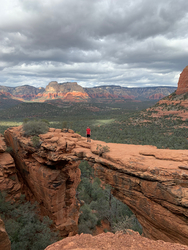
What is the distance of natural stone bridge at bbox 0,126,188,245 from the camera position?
7004 millimetres

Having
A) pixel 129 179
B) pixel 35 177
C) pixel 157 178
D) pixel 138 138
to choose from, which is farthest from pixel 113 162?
pixel 138 138

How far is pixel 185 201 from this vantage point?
6.43 meters

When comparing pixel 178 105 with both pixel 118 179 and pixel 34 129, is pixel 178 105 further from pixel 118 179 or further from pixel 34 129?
pixel 34 129

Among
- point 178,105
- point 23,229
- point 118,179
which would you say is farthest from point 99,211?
point 178,105

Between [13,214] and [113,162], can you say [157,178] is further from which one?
[13,214]

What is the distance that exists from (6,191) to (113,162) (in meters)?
10.4

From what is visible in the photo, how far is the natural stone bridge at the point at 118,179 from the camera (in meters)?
7.00

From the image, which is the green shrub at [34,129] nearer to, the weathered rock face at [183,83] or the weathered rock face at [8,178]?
the weathered rock face at [8,178]

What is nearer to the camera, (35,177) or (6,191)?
(6,191)

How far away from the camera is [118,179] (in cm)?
914

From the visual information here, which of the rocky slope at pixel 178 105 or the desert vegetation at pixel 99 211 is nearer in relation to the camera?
the desert vegetation at pixel 99 211

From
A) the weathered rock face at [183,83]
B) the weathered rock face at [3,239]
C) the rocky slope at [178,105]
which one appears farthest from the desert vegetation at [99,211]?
the weathered rock face at [183,83]

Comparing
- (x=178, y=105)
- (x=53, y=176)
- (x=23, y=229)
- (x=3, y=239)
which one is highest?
(x=178, y=105)

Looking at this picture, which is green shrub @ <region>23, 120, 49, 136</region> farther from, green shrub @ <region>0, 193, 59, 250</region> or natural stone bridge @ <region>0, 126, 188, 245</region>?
green shrub @ <region>0, 193, 59, 250</region>
